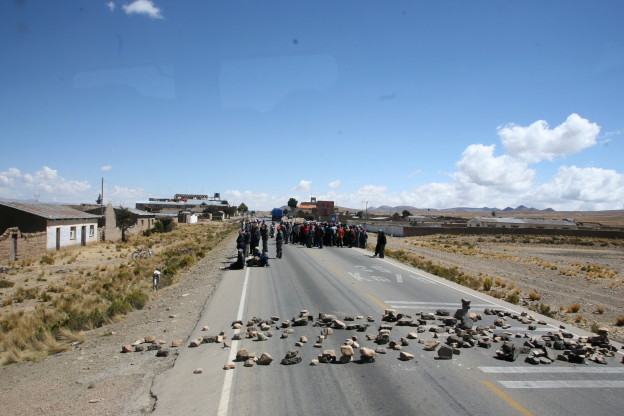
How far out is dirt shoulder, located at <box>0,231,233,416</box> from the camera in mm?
6301

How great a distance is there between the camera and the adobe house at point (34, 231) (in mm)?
27847

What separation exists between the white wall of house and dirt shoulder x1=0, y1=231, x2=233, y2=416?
26503mm

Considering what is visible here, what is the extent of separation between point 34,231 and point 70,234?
5.03 m

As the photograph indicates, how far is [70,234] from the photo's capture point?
38000mm

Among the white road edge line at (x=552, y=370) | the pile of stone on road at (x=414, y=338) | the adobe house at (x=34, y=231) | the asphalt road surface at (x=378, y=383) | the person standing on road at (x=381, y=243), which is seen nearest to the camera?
the asphalt road surface at (x=378, y=383)

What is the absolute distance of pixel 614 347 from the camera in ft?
30.0

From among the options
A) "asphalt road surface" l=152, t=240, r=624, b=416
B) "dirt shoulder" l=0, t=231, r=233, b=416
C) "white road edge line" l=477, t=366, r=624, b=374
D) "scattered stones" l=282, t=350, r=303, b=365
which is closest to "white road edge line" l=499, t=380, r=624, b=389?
"asphalt road surface" l=152, t=240, r=624, b=416

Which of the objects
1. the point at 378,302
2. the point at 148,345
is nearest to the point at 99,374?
the point at 148,345

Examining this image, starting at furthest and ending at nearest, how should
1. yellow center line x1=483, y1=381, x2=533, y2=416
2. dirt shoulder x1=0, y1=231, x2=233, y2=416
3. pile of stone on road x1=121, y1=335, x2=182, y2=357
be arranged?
1. pile of stone on road x1=121, y1=335, x2=182, y2=357
2. dirt shoulder x1=0, y1=231, x2=233, y2=416
3. yellow center line x1=483, y1=381, x2=533, y2=416

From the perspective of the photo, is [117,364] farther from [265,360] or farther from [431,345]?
[431,345]

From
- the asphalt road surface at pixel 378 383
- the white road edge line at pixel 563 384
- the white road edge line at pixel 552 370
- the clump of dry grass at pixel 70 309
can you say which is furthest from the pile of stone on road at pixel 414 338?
the clump of dry grass at pixel 70 309

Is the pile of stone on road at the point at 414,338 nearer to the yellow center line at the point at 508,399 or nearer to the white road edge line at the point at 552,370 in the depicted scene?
the white road edge line at the point at 552,370

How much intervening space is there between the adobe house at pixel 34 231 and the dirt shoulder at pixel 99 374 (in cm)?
2070

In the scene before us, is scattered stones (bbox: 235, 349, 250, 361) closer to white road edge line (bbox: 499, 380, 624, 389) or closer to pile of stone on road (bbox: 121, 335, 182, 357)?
pile of stone on road (bbox: 121, 335, 182, 357)
